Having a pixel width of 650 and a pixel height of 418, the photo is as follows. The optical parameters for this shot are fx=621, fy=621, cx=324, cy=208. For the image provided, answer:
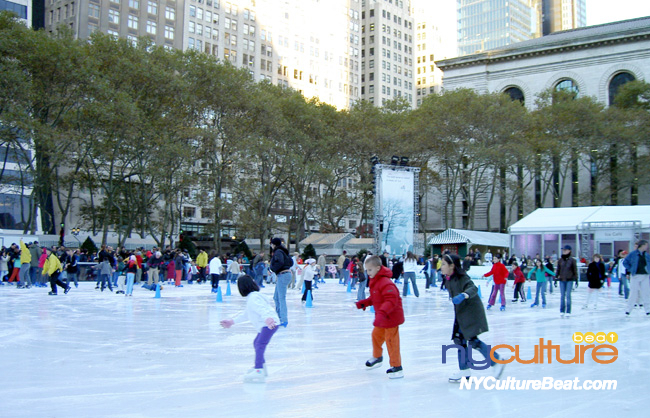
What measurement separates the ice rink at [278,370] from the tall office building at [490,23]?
6441 inches

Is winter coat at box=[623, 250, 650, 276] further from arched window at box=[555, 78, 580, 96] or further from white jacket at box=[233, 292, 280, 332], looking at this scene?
arched window at box=[555, 78, 580, 96]

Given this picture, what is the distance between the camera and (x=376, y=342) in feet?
23.4

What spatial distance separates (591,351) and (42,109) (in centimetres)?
3529

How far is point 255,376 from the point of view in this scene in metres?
6.66

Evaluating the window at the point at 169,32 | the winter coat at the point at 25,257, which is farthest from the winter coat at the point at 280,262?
the window at the point at 169,32

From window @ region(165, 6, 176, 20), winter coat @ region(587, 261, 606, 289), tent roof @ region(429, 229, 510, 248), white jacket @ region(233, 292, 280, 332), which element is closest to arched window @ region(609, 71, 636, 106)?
tent roof @ region(429, 229, 510, 248)

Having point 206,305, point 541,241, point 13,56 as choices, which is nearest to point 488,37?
point 541,241

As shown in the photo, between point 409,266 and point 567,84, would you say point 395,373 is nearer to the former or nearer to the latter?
point 409,266

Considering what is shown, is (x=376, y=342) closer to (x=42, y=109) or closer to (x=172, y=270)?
(x=172, y=270)

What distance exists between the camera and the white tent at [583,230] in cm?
3481

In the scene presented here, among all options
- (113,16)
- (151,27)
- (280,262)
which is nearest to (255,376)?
(280,262)

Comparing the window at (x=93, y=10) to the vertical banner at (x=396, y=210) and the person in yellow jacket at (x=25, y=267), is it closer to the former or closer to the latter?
the vertical banner at (x=396, y=210)

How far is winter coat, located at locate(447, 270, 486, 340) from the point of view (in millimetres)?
6453

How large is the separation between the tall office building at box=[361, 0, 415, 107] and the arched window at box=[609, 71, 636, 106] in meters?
50.7
